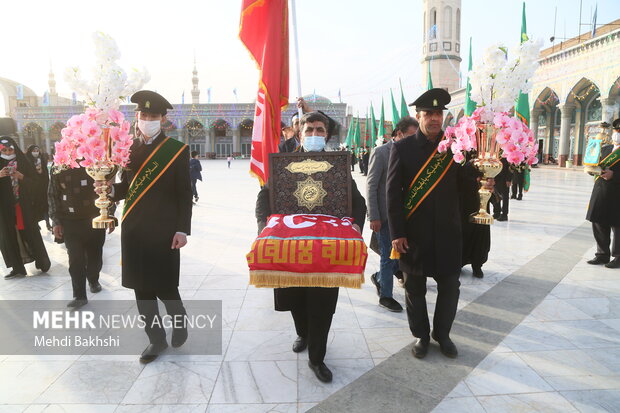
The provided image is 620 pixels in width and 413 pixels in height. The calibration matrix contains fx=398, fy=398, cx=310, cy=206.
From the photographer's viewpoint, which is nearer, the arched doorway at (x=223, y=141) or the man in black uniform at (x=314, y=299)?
the man in black uniform at (x=314, y=299)

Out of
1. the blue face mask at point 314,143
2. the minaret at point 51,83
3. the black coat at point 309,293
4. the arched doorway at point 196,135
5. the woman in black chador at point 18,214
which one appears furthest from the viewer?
the minaret at point 51,83

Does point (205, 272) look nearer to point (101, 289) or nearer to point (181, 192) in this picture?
point (101, 289)

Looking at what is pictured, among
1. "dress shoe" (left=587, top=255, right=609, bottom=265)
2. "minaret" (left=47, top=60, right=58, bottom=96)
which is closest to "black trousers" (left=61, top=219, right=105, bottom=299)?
"dress shoe" (left=587, top=255, right=609, bottom=265)

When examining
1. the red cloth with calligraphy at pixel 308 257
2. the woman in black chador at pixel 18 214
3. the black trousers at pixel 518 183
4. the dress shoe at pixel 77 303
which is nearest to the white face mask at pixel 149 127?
the red cloth with calligraphy at pixel 308 257

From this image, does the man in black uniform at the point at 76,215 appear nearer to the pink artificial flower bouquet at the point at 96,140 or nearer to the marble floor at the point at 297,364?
the marble floor at the point at 297,364

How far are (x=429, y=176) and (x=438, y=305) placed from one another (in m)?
0.99

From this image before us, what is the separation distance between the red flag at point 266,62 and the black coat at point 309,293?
1.36m

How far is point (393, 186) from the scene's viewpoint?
298 centimetres

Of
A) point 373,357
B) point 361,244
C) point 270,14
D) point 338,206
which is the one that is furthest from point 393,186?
point 270,14

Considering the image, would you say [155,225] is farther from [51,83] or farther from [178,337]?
[51,83]

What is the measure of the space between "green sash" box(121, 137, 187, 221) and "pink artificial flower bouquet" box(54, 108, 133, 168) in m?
0.14

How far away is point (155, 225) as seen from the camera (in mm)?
2959

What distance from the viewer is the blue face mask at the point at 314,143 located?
108 inches

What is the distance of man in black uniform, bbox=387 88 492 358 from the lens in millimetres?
2893
